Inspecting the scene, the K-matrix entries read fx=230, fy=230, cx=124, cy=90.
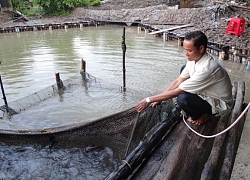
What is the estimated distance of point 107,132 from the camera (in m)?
3.73

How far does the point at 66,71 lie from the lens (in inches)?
385

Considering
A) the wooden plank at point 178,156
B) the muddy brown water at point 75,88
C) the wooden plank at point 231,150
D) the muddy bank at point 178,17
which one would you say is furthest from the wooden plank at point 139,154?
the muddy bank at point 178,17

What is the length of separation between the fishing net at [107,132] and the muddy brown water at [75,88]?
0.15 meters

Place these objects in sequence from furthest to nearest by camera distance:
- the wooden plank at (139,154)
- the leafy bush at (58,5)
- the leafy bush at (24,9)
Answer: the leafy bush at (58,5) → the leafy bush at (24,9) → the wooden plank at (139,154)

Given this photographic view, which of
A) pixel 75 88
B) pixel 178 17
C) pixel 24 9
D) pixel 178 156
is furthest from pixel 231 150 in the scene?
pixel 24 9

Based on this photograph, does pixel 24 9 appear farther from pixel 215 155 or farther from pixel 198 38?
pixel 215 155

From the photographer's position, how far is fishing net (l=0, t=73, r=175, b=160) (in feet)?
11.3

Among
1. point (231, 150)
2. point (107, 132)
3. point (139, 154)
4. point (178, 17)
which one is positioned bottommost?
point (107, 132)

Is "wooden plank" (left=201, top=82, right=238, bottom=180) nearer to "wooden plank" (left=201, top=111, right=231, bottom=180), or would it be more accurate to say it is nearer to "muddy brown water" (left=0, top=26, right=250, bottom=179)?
"wooden plank" (left=201, top=111, right=231, bottom=180)

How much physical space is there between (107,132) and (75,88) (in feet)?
14.1

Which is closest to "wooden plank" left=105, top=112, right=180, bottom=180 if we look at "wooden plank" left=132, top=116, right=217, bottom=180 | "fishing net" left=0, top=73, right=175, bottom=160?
"wooden plank" left=132, top=116, right=217, bottom=180

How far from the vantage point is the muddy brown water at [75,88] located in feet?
12.3

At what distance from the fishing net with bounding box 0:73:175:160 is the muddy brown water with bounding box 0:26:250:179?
149 mm

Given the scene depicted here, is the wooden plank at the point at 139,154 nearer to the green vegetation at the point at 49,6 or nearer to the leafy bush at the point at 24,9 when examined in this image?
the green vegetation at the point at 49,6
